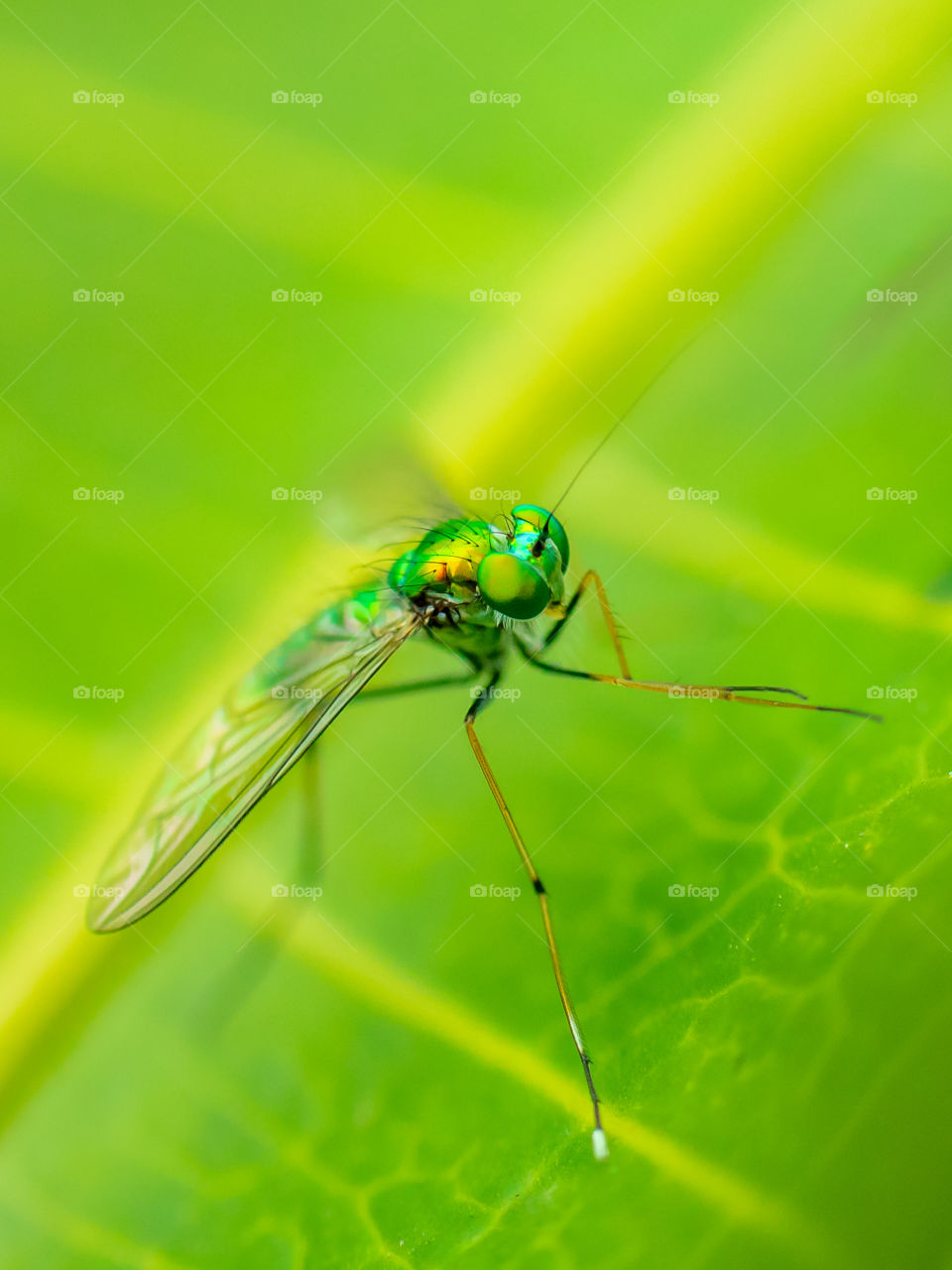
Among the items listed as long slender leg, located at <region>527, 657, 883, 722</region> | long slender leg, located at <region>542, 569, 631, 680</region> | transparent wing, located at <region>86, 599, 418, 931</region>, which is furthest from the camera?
long slender leg, located at <region>542, 569, 631, 680</region>

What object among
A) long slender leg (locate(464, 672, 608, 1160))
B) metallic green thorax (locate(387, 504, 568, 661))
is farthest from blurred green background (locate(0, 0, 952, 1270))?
metallic green thorax (locate(387, 504, 568, 661))

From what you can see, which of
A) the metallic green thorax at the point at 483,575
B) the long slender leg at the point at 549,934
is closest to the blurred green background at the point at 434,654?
the long slender leg at the point at 549,934

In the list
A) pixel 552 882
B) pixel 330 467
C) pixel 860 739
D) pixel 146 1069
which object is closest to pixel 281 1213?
pixel 146 1069

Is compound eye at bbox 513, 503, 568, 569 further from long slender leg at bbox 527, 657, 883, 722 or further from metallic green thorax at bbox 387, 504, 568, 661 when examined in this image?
long slender leg at bbox 527, 657, 883, 722

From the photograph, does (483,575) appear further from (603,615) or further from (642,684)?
(642,684)

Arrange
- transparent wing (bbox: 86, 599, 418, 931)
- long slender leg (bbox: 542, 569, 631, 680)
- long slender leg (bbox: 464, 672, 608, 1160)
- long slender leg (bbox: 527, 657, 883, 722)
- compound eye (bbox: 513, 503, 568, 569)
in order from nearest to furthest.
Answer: long slender leg (bbox: 464, 672, 608, 1160)
long slender leg (bbox: 527, 657, 883, 722)
transparent wing (bbox: 86, 599, 418, 931)
long slender leg (bbox: 542, 569, 631, 680)
compound eye (bbox: 513, 503, 568, 569)

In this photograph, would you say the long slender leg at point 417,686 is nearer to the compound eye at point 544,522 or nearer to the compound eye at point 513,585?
the compound eye at point 513,585

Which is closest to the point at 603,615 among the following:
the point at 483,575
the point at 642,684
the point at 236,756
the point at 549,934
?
the point at 642,684
